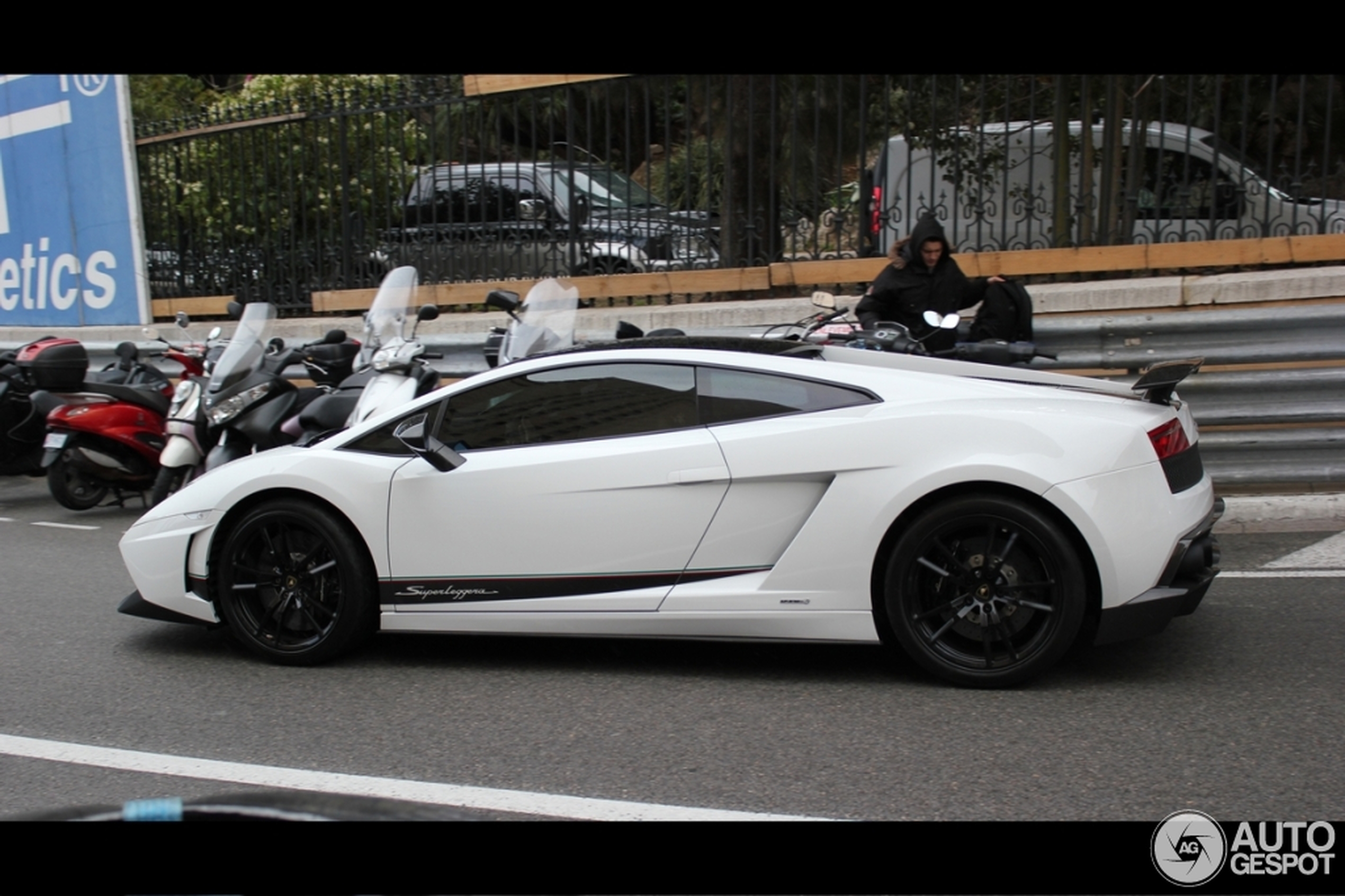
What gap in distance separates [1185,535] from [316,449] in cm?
339

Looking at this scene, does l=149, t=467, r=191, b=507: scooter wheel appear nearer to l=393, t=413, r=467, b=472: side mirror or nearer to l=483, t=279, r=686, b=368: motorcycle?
l=483, t=279, r=686, b=368: motorcycle

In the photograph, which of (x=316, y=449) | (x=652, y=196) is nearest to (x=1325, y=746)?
(x=316, y=449)

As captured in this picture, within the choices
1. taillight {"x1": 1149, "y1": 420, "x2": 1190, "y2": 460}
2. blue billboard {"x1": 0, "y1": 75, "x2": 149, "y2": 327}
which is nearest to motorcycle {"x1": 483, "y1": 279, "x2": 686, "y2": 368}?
taillight {"x1": 1149, "y1": 420, "x2": 1190, "y2": 460}

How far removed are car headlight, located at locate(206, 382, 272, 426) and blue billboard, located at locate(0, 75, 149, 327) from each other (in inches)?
217

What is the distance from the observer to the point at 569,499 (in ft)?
16.2

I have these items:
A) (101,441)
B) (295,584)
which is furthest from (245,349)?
(295,584)

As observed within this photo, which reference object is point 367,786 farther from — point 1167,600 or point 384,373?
point 384,373

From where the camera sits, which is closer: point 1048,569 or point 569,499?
point 1048,569

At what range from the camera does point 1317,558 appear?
21.7ft

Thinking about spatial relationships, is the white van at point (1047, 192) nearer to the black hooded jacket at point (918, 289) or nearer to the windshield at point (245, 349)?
the black hooded jacket at point (918, 289)

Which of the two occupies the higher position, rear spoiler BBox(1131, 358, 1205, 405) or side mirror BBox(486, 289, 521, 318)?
side mirror BBox(486, 289, 521, 318)

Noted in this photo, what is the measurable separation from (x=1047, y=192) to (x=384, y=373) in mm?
4837

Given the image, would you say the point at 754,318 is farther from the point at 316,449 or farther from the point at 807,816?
the point at 807,816

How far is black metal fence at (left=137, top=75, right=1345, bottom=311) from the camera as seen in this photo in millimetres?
8844
